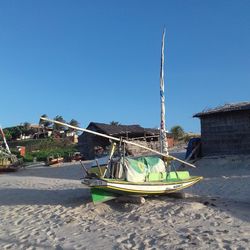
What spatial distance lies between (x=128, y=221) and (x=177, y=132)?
38.8 metres

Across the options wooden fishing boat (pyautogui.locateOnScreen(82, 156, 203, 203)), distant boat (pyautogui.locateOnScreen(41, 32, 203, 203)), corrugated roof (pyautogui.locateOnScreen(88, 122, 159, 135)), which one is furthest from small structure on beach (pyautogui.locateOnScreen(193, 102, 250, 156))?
corrugated roof (pyautogui.locateOnScreen(88, 122, 159, 135))

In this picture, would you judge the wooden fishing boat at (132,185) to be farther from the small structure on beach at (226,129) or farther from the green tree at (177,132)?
the green tree at (177,132)

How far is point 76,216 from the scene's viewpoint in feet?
41.7

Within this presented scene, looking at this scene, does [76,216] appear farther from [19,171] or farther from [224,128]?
[19,171]

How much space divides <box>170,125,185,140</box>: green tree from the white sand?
31.1m

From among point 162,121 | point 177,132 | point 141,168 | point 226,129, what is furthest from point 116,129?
point 141,168

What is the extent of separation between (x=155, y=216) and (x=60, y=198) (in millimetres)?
5236

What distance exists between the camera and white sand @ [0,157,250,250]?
30.7ft

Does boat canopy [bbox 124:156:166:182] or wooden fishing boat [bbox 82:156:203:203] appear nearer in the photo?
wooden fishing boat [bbox 82:156:203:203]

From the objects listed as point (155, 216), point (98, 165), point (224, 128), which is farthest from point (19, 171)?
point (155, 216)

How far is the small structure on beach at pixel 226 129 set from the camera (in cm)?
2416

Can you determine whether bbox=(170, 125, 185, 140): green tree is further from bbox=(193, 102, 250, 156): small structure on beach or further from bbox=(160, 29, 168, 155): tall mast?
bbox=(160, 29, 168, 155): tall mast

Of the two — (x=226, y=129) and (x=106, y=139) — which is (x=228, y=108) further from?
(x=106, y=139)

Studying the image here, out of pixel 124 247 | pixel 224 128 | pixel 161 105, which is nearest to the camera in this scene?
pixel 124 247
